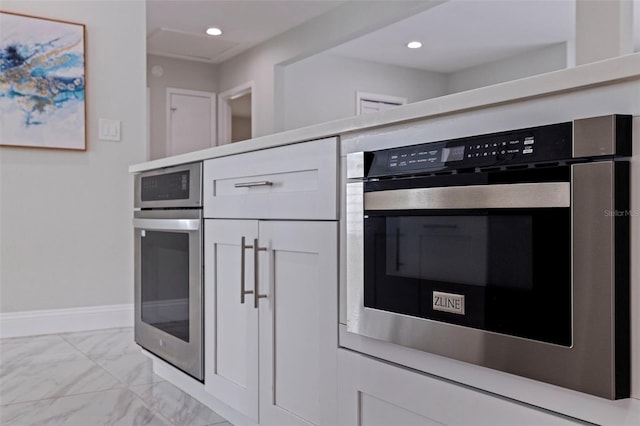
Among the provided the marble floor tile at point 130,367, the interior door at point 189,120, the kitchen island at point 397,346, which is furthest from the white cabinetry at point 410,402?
the interior door at point 189,120

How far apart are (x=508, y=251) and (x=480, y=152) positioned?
175 millimetres

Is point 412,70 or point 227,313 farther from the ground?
point 412,70

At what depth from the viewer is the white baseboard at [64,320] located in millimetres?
3525

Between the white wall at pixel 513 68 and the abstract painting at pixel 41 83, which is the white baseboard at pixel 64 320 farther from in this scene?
the white wall at pixel 513 68

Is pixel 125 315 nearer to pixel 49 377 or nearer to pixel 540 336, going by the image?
pixel 49 377

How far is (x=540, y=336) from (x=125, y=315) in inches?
133

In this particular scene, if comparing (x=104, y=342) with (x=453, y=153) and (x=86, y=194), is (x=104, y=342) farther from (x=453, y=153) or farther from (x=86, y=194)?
(x=453, y=153)

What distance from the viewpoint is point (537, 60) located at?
720cm

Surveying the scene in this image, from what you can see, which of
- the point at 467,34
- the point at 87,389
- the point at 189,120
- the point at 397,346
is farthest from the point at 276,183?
the point at 189,120

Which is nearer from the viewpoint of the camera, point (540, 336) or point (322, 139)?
point (540, 336)

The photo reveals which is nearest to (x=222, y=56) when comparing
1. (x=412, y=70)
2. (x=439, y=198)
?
(x=412, y=70)

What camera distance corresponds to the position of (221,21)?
5887 millimetres

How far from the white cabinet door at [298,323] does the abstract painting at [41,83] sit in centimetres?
253

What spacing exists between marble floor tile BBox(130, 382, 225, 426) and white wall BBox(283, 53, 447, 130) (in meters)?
4.38
